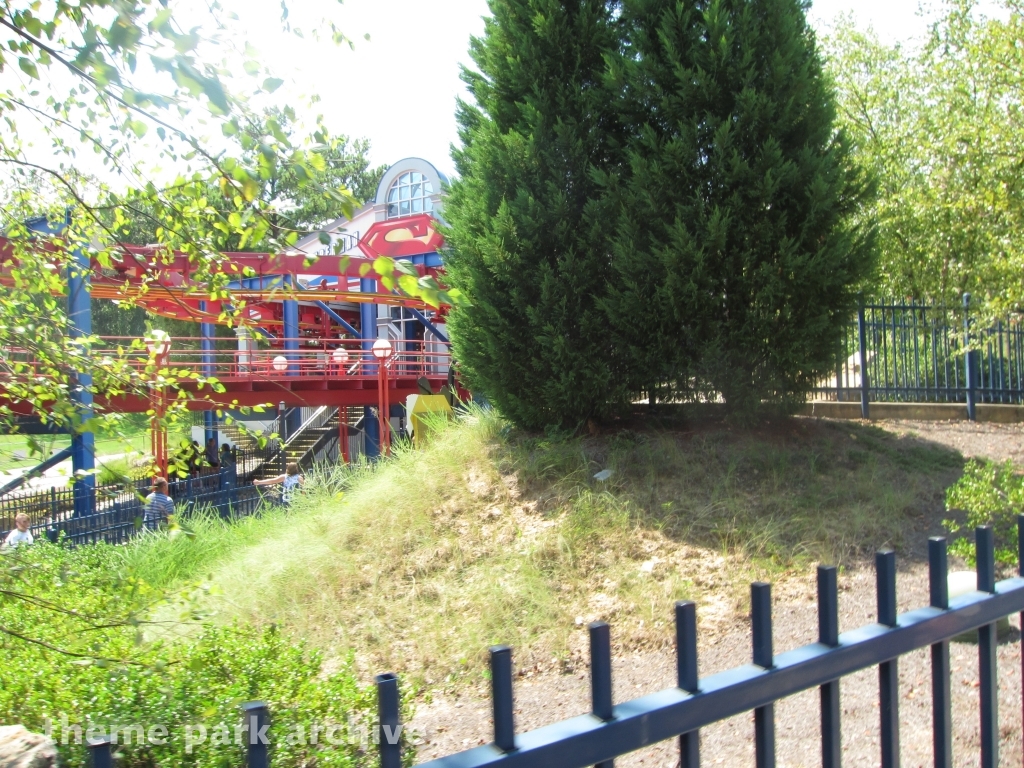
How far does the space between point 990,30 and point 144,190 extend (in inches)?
424

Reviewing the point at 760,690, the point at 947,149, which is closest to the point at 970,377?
the point at 947,149

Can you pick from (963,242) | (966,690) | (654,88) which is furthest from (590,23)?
(963,242)

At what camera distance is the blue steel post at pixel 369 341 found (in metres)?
24.3

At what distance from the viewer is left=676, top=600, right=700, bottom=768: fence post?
163 cm

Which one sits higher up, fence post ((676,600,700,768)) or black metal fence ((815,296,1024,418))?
black metal fence ((815,296,1024,418))

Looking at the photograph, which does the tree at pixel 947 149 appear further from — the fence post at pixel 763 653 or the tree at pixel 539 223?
the fence post at pixel 763 653

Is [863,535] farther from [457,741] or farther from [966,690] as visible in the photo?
[457,741]

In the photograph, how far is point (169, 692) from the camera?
3832 mm

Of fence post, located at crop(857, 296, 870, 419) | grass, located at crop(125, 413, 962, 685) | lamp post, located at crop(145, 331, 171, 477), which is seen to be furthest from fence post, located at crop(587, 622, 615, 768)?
fence post, located at crop(857, 296, 870, 419)

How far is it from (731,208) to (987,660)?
579 cm

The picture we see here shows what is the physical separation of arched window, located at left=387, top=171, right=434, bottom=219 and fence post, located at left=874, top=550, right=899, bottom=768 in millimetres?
26957

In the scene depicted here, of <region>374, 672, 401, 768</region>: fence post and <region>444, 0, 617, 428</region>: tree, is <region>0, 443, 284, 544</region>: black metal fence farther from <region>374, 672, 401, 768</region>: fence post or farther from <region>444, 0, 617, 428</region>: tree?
<region>374, 672, 401, 768</region>: fence post

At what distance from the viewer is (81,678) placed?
13.8 feet

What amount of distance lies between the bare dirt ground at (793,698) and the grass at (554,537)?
8.9 inches
